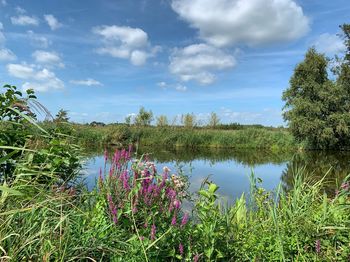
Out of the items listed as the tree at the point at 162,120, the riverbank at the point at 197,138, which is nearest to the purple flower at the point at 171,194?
the riverbank at the point at 197,138

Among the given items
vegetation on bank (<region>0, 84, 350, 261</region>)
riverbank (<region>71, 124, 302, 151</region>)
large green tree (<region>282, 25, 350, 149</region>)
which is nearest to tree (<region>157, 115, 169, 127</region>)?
riverbank (<region>71, 124, 302, 151</region>)

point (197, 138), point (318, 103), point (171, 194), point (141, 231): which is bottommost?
point (141, 231)

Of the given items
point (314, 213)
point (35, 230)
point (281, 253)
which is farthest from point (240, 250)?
point (35, 230)

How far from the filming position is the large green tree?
2658 cm

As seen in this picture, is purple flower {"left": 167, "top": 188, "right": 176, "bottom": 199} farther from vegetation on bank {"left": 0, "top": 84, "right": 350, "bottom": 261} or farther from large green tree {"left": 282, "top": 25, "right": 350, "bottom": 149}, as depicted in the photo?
large green tree {"left": 282, "top": 25, "right": 350, "bottom": 149}

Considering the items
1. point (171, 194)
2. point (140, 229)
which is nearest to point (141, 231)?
point (140, 229)

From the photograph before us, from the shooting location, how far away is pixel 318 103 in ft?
88.4

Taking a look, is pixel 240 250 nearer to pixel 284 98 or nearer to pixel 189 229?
pixel 189 229

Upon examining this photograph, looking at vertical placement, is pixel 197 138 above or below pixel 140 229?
above

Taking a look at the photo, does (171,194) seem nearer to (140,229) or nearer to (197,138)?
(140,229)

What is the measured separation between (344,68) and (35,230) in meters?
29.0

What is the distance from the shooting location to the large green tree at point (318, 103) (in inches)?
1046

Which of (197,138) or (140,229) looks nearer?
(140,229)

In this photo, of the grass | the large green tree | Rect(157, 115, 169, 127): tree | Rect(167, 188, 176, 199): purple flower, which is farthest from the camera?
Rect(157, 115, 169, 127): tree
